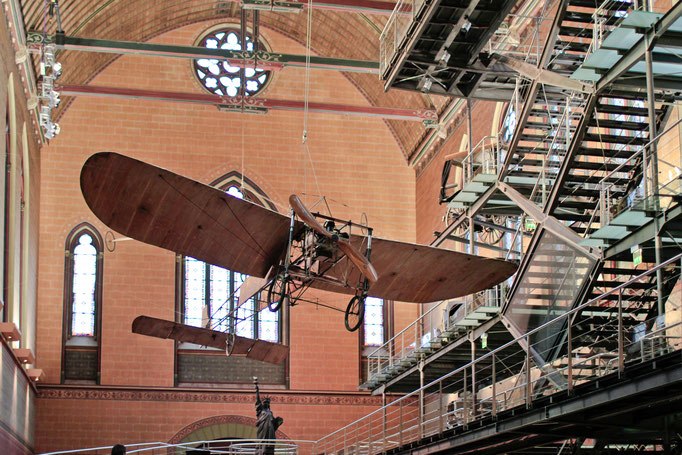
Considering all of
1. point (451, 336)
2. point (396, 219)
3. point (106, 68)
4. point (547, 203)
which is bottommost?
point (451, 336)

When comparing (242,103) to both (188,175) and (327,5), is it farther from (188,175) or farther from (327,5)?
(327,5)

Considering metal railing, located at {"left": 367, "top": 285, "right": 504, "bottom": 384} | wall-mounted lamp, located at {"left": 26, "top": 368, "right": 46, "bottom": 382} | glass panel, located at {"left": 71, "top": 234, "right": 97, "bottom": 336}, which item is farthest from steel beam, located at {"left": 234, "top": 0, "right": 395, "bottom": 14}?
glass panel, located at {"left": 71, "top": 234, "right": 97, "bottom": 336}

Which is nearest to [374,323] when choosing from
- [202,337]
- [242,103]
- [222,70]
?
[242,103]

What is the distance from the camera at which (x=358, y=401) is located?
2905cm

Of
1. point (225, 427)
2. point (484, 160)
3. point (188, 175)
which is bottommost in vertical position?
point (225, 427)

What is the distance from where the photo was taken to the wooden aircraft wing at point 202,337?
22.1m

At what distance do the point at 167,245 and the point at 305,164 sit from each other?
52.7 feet

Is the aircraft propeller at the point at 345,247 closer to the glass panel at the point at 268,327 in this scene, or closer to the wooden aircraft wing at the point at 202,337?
the wooden aircraft wing at the point at 202,337

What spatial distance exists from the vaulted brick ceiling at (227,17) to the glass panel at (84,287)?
4.35 meters

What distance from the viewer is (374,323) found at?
30203mm

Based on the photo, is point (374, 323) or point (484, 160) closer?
point (484, 160)

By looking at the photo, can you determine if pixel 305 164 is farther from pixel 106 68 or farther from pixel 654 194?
pixel 654 194

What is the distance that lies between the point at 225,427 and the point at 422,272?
45.6 feet

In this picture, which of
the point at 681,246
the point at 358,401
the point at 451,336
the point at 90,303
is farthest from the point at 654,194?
the point at 90,303
